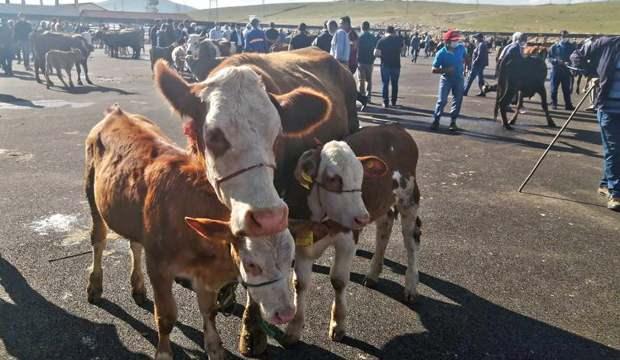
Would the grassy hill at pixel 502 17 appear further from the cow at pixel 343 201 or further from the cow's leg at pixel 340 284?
the cow's leg at pixel 340 284

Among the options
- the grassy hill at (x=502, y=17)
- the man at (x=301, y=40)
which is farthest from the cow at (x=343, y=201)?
the grassy hill at (x=502, y=17)

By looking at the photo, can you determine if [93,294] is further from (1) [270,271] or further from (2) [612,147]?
(2) [612,147]

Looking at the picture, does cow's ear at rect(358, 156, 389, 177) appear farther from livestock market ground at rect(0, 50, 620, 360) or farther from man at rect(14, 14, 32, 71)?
man at rect(14, 14, 32, 71)

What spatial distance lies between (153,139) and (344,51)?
32.6 feet

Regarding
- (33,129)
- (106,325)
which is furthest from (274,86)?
(33,129)

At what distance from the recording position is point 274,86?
412 cm

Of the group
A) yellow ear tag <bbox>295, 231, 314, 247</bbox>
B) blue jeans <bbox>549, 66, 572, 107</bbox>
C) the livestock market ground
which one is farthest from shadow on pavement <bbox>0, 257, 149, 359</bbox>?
blue jeans <bbox>549, 66, 572, 107</bbox>

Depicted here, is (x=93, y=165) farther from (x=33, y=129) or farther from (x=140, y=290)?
(x=33, y=129)

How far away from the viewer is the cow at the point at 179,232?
2.59 meters

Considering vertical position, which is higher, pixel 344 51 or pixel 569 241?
pixel 344 51

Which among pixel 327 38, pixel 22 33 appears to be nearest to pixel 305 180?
pixel 327 38

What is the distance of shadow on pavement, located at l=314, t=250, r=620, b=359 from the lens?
362 cm

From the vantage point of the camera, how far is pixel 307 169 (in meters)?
3.46

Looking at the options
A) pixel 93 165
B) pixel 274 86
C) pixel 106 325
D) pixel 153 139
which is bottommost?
pixel 106 325
